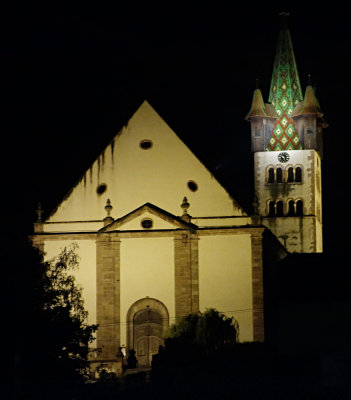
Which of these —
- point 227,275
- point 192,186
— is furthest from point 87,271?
point 227,275

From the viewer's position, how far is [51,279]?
1832 inches

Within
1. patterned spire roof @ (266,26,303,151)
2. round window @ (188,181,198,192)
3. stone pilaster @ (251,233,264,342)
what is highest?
patterned spire roof @ (266,26,303,151)

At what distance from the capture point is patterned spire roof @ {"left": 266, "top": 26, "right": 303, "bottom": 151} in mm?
71188

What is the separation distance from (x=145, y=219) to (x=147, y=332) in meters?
5.28

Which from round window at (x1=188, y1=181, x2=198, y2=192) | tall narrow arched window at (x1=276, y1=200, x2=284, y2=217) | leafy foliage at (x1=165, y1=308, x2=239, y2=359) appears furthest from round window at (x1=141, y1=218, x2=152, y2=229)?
tall narrow arched window at (x1=276, y1=200, x2=284, y2=217)

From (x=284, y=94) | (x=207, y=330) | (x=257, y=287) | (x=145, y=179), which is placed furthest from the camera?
(x=284, y=94)

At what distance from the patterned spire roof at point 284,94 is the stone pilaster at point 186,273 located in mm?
13044

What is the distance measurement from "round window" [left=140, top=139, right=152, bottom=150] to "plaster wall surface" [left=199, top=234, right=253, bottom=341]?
5.13 m

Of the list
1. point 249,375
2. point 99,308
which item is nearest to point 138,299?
point 99,308

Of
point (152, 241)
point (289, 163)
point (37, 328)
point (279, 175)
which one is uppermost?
point (289, 163)

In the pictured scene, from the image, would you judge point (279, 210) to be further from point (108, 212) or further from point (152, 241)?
point (108, 212)

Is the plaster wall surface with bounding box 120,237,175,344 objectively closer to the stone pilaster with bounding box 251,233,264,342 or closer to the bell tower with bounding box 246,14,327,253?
the stone pilaster with bounding box 251,233,264,342

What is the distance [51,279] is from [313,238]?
2554 cm

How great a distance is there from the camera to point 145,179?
61188 mm
